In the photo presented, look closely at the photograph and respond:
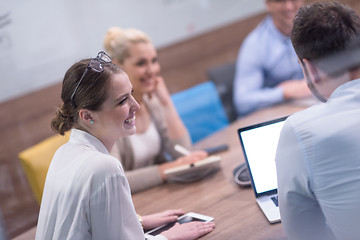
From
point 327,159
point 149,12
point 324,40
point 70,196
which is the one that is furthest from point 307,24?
point 149,12

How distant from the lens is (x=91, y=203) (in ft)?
3.24

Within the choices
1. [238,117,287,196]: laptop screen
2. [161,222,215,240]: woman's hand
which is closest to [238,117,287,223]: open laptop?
[238,117,287,196]: laptop screen

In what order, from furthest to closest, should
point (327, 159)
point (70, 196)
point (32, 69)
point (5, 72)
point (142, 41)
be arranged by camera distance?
point (32, 69) → point (5, 72) → point (142, 41) → point (70, 196) → point (327, 159)

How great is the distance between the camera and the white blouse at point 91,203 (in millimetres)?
987

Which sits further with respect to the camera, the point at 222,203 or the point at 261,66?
the point at 261,66

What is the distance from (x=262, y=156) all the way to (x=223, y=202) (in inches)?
8.3

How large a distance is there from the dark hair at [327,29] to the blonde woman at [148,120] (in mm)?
917

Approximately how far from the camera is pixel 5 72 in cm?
241

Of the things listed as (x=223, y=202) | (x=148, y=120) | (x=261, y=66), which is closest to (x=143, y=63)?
(x=148, y=120)

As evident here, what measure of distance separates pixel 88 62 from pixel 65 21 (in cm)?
178

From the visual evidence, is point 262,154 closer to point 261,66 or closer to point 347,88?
point 347,88

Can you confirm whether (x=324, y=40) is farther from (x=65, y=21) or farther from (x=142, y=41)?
(x=65, y=21)

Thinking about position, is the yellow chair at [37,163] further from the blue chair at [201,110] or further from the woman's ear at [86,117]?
the blue chair at [201,110]

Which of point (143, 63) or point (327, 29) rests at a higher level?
point (327, 29)
